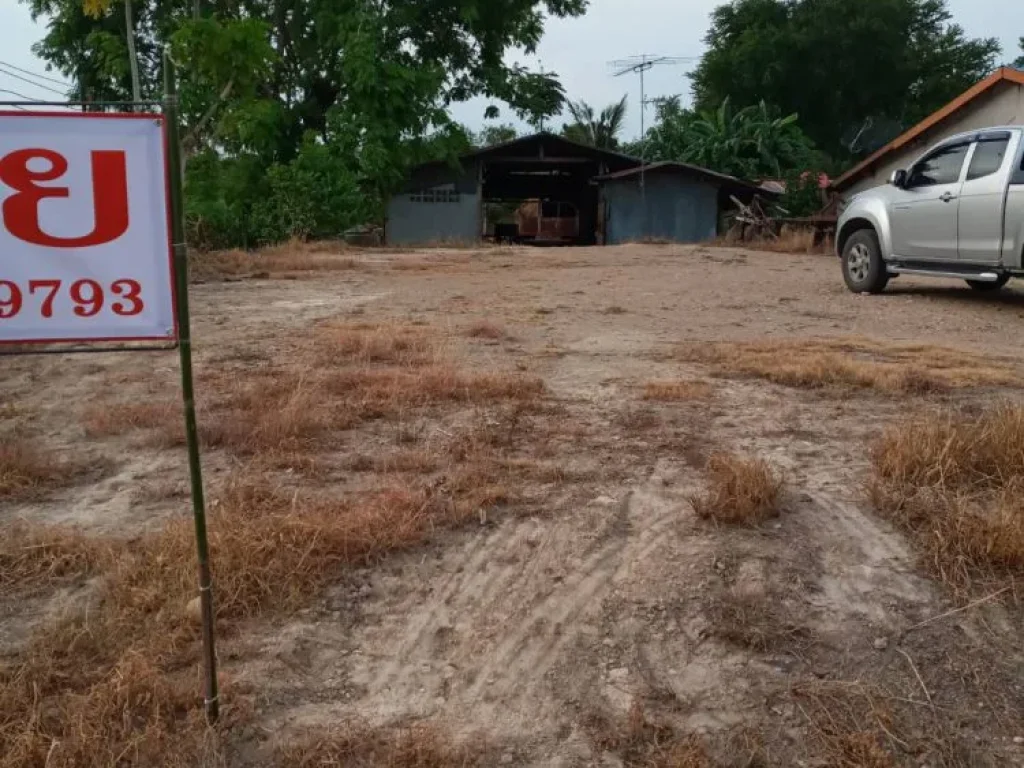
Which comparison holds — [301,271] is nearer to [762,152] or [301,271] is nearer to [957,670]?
[957,670]

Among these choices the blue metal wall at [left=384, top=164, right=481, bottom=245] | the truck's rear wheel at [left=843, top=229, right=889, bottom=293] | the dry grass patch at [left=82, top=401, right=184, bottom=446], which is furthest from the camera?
the blue metal wall at [left=384, top=164, right=481, bottom=245]

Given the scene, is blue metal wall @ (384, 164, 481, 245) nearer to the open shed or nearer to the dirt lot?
the open shed

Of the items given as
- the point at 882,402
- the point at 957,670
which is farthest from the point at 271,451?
the point at 882,402

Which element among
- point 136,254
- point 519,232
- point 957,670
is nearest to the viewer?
point 136,254

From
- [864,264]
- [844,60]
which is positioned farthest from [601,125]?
[864,264]

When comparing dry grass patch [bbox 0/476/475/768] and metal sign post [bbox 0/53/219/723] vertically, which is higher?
metal sign post [bbox 0/53/219/723]

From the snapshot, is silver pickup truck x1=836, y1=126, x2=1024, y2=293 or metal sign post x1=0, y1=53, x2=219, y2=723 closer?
metal sign post x1=0, y1=53, x2=219, y2=723

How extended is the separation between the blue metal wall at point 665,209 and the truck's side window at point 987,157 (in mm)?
20630

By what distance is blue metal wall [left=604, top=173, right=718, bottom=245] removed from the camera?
98.3ft

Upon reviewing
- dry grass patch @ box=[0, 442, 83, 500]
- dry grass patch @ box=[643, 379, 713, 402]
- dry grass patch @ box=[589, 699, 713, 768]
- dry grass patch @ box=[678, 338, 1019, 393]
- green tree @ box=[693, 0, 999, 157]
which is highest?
green tree @ box=[693, 0, 999, 157]

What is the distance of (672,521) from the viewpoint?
12.5ft

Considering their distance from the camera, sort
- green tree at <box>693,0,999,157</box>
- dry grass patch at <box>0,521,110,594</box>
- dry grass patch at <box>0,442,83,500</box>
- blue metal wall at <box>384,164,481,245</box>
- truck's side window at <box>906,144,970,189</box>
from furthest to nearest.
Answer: green tree at <box>693,0,999,157</box>
blue metal wall at <box>384,164,481,245</box>
truck's side window at <box>906,144,970,189</box>
dry grass patch at <box>0,442,83,500</box>
dry grass patch at <box>0,521,110,594</box>

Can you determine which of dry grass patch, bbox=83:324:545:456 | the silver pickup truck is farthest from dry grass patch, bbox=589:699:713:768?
the silver pickup truck

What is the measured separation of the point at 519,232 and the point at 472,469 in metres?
32.4
